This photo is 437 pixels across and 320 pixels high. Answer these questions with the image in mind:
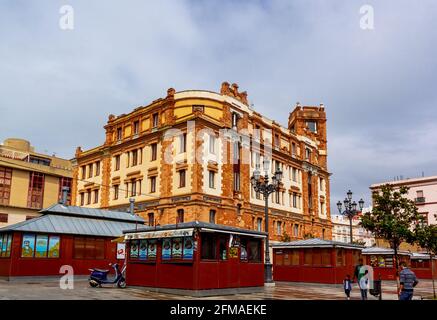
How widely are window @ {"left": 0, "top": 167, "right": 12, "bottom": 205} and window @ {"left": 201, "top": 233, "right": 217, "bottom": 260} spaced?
45.1 m

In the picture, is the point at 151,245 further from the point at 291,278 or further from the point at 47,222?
the point at 291,278

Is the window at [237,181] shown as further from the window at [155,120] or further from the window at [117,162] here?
the window at [117,162]

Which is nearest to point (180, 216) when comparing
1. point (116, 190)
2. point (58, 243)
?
point (116, 190)

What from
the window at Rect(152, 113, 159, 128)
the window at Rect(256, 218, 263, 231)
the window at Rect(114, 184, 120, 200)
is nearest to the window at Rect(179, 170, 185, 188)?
the window at Rect(152, 113, 159, 128)

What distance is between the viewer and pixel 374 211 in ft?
80.8

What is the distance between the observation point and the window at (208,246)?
18.3 m

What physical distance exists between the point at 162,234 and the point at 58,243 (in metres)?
10.2

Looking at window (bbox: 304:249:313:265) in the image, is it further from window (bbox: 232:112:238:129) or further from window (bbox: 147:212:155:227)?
window (bbox: 232:112:238:129)

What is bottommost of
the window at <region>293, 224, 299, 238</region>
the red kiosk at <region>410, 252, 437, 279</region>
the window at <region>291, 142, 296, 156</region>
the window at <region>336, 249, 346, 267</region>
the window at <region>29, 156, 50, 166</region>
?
the red kiosk at <region>410, 252, 437, 279</region>

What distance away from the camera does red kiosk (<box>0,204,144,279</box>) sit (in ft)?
78.9

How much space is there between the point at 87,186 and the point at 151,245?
105 ft

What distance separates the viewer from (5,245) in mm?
24641
